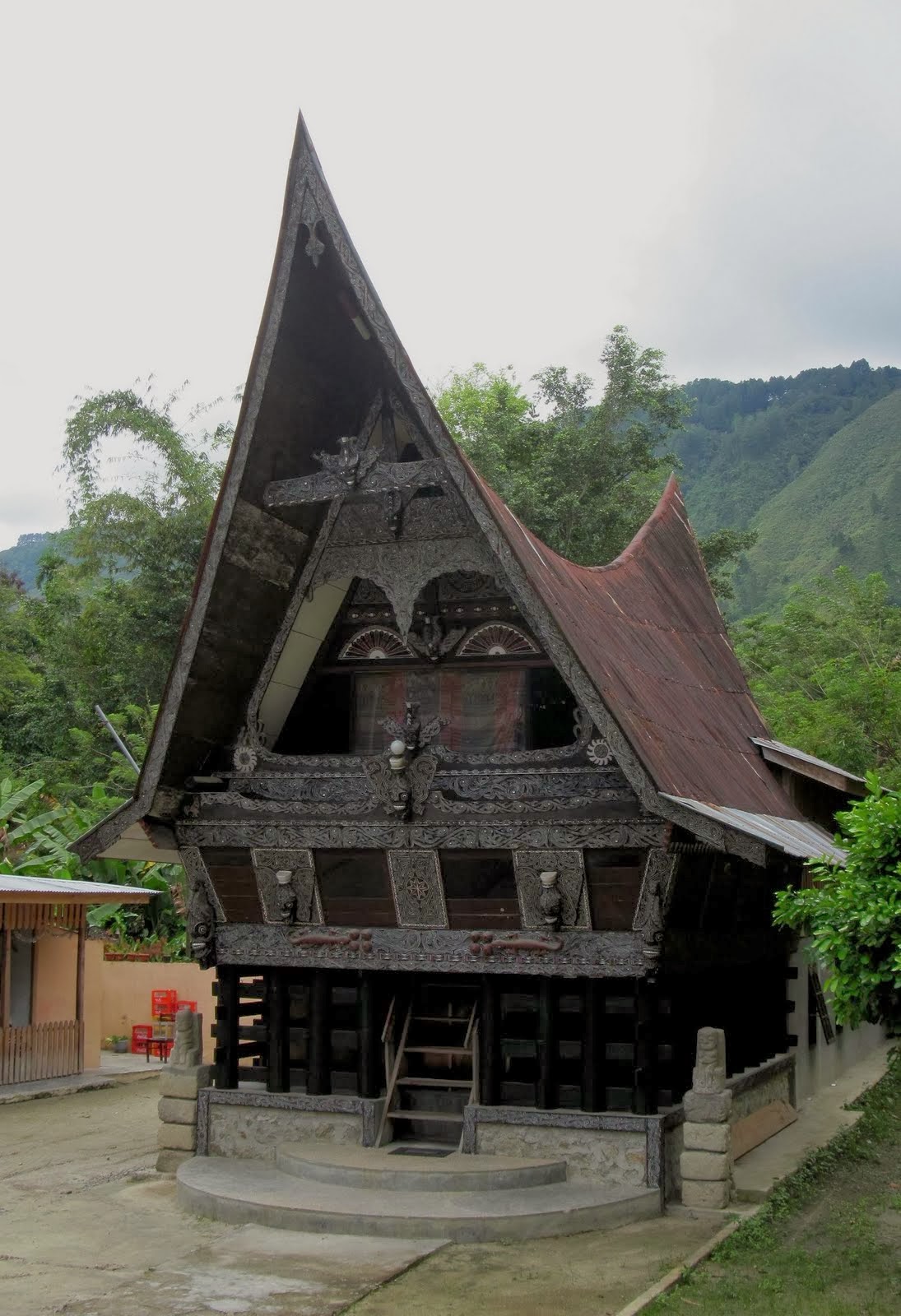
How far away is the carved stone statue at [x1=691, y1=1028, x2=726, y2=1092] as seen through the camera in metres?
10.1

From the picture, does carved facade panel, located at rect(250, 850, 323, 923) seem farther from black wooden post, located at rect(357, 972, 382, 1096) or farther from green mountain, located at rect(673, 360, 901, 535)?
green mountain, located at rect(673, 360, 901, 535)

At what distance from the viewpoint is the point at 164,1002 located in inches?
809

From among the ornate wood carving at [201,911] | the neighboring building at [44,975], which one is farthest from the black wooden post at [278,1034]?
the neighboring building at [44,975]

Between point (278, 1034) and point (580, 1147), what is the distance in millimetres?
2765

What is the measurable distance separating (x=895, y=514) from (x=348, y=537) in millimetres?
59814

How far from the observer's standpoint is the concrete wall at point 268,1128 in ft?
36.1

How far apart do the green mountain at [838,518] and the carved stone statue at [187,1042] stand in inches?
1957

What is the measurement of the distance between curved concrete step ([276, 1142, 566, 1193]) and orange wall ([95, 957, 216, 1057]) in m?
10.2

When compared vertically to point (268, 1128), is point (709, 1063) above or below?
above

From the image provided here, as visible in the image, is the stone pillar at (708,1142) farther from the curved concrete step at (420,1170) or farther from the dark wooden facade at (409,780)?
the curved concrete step at (420,1170)

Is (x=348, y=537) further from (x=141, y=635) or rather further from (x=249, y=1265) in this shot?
(x=141, y=635)

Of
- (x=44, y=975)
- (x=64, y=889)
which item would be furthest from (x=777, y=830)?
(x=44, y=975)

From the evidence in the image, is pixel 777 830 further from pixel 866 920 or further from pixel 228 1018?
pixel 228 1018

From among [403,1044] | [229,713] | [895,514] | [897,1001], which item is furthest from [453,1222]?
[895,514]
